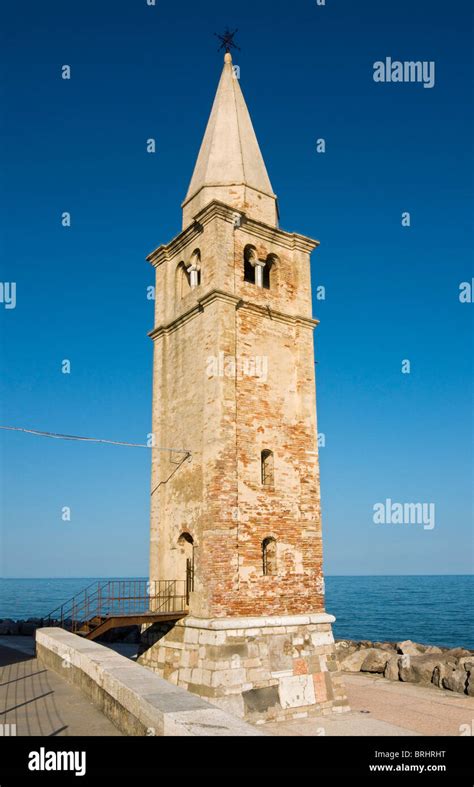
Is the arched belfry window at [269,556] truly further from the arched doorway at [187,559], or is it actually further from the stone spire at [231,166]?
the stone spire at [231,166]

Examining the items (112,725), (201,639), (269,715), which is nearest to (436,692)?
(269,715)

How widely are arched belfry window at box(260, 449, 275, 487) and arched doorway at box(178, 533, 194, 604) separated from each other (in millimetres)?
2858

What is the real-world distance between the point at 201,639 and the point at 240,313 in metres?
9.62

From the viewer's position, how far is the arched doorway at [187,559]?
18.7 m

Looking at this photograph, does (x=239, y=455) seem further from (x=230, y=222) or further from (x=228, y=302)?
(x=230, y=222)

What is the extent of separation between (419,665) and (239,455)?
1256 centimetres

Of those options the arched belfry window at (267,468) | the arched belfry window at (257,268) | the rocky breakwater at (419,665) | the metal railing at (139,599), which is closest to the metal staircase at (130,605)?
the metal railing at (139,599)

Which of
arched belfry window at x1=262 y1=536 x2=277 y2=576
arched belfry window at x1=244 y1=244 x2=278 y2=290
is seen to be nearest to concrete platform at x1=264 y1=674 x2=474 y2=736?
arched belfry window at x1=262 y1=536 x2=277 y2=576

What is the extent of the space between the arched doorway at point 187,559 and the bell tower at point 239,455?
0.06 meters

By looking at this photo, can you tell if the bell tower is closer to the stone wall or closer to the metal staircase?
the metal staircase

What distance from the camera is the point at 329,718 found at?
1769 centimetres

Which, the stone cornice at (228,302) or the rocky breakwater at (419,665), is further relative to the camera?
the rocky breakwater at (419,665)

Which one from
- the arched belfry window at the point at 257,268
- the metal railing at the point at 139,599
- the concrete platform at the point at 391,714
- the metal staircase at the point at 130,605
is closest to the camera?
the concrete platform at the point at 391,714

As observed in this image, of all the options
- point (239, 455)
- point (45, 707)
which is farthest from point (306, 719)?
point (45, 707)
